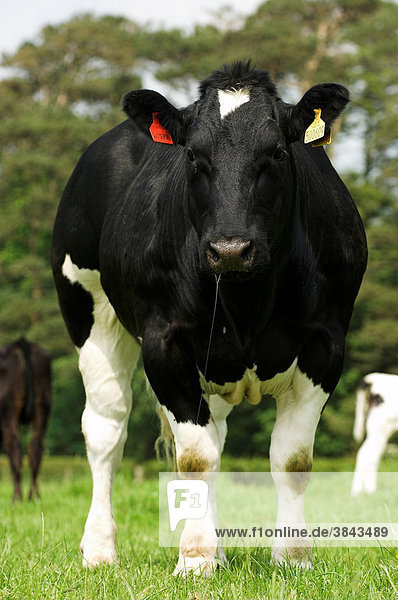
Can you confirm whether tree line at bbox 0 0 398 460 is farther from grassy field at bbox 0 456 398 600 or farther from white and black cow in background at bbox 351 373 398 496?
grassy field at bbox 0 456 398 600

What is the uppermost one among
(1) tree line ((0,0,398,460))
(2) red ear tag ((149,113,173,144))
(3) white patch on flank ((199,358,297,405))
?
(1) tree line ((0,0,398,460))

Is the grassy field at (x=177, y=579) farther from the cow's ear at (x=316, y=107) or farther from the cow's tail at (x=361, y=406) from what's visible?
the cow's tail at (x=361, y=406)

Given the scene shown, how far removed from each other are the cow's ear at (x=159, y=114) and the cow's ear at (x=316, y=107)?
458mm

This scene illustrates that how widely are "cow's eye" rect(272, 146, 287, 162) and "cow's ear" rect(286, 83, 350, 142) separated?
16 centimetres

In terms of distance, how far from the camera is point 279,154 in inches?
151

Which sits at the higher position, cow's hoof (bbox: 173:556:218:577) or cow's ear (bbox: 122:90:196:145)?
cow's ear (bbox: 122:90:196:145)

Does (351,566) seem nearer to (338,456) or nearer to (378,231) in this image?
(378,231)

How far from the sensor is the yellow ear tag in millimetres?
3975

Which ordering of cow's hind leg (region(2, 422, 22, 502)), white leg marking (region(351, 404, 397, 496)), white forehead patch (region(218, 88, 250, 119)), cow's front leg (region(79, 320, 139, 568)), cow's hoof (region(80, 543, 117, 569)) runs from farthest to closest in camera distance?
1. white leg marking (region(351, 404, 397, 496))
2. cow's hind leg (region(2, 422, 22, 502))
3. cow's front leg (region(79, 320, 139, 568))
4. cow's hoof (region(80, 543, 117, 569))
5. white forehead patch (region(218, 88, 250, 119))

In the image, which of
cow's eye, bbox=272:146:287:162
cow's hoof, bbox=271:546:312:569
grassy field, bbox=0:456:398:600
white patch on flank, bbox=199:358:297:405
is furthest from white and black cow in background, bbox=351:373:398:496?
cow's eye, bbox=272:146:287:162

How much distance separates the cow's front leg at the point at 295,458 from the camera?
4.01 meters

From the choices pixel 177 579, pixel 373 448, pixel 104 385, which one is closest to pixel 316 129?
pixel 177 579

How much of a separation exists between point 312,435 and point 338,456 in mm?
26802

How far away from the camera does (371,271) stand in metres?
29.3
